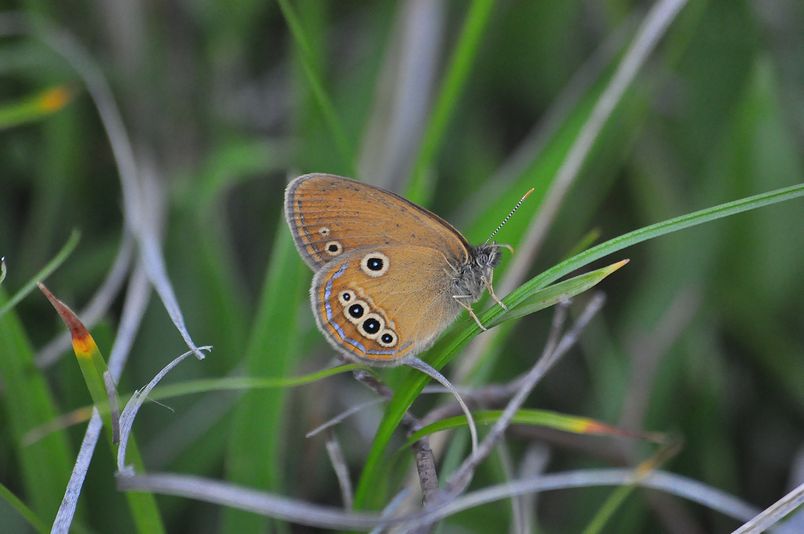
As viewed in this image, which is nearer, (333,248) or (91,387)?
(91,387)

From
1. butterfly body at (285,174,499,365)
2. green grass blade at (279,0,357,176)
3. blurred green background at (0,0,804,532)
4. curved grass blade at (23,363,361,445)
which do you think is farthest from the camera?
blurred green background at (0,0,804,532)

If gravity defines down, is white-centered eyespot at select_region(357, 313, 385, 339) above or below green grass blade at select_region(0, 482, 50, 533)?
above

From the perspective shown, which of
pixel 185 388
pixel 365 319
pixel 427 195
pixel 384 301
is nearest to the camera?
pixel 185 388

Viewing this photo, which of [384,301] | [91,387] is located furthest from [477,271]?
[91,387]

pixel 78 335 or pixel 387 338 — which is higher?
pixel 78 335

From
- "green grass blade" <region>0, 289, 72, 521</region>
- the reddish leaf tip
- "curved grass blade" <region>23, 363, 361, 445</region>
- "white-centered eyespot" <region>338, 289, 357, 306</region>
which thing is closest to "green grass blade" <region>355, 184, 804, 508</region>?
"curved grass blade" <region>23, 363, 361, 445</region>

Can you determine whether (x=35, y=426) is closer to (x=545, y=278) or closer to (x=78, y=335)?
(x=78, y=335)

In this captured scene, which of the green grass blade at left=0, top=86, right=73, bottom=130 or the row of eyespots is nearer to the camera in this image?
the row of eyespots

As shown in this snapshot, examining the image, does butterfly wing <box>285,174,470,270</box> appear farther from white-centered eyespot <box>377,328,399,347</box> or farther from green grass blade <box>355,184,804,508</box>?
green grass blade <box>355,184,804,508</box>
